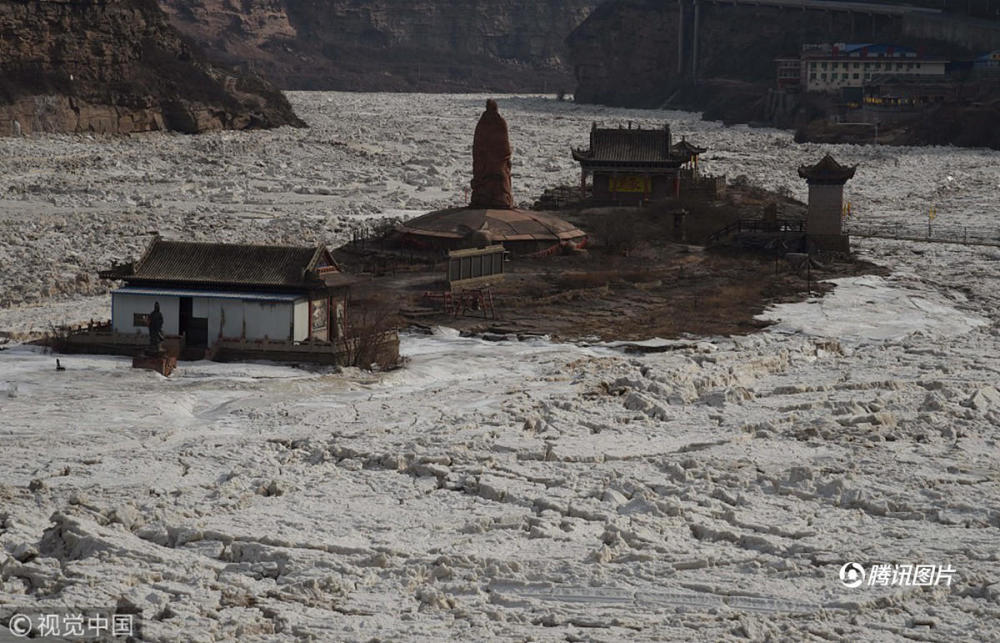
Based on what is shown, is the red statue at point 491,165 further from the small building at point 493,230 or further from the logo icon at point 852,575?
the logo icon at point 852,575

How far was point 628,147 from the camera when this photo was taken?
55750mm

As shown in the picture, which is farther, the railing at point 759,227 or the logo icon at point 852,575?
the railing at point 759,227

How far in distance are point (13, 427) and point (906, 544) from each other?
40.2ft

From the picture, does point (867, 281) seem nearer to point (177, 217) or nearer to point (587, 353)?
point (587, 353)

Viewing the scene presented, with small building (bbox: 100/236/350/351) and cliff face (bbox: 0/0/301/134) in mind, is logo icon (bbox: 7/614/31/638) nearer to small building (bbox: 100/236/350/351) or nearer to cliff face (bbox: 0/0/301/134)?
small building (bbox: 100/236/350/351)

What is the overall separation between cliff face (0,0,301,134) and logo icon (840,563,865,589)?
7217 cm

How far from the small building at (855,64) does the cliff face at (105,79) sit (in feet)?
137

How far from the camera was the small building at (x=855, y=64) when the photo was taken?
12050 cm

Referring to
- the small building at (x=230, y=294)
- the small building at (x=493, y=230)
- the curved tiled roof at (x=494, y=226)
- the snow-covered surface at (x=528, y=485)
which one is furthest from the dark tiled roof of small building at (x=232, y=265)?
the curved tiled roof at (x=494, y=226)

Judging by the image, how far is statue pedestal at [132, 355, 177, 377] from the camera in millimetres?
27094

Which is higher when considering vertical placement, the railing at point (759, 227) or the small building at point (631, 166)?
the small building at point (631, 166)

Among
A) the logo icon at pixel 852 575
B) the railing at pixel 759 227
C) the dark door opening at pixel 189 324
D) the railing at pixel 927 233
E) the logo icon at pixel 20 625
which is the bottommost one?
the logo icon at pixel 20 625

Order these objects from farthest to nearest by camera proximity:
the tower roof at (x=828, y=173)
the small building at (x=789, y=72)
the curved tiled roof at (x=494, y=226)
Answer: the small building at (x=789, y=72) → the tower roof at (x=828, y=173) → the curved tiled roof at (x=494, y=226)

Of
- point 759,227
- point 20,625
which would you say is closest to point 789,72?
point 759,227
